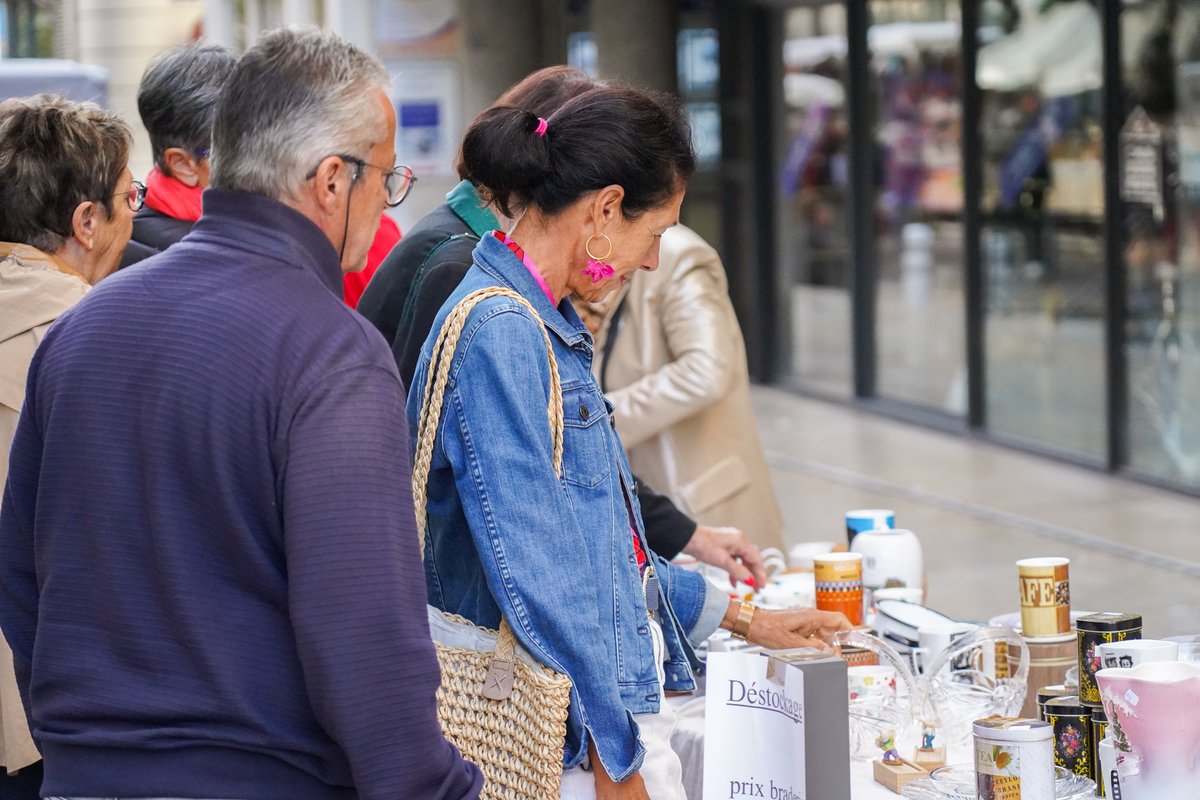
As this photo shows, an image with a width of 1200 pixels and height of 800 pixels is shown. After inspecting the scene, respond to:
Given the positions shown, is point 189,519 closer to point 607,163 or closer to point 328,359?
point 328,359

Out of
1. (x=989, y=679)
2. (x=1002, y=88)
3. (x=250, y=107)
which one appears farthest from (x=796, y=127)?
(x=250, y=107)

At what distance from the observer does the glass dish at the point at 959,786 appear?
228 cm

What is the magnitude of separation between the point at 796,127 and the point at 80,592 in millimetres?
9867

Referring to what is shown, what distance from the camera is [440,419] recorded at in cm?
212

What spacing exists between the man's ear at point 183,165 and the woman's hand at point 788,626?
1.58 m

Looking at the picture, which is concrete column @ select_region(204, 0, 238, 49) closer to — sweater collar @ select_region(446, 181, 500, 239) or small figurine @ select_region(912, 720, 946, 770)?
sweater collar @ select_region(446, 181, 500, 239)

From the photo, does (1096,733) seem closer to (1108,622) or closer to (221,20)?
(1108,622)

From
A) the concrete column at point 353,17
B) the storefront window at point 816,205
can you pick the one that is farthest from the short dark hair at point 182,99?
the concrete column at point 353,17

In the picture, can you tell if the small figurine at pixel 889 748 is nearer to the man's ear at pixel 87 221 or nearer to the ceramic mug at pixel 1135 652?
the ceramic mug at pixel 1135 652

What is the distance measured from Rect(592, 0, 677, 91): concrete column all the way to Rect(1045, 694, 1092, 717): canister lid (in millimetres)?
9347

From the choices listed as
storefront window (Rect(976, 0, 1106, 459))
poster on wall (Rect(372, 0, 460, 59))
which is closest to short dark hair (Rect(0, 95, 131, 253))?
storefront window (Rect(976, 0, 1106, 459))

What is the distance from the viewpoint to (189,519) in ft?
5.57

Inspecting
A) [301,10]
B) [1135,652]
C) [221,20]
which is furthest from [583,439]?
[221,20]

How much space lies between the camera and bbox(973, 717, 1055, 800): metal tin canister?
2.14 meters
